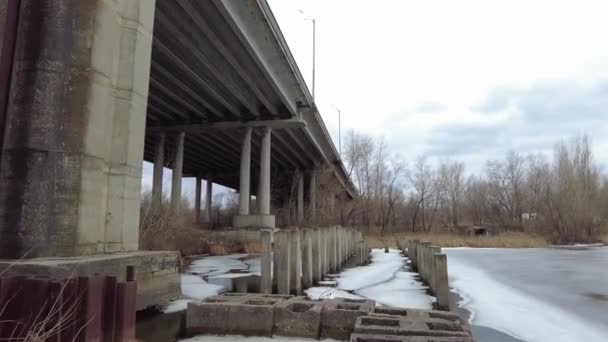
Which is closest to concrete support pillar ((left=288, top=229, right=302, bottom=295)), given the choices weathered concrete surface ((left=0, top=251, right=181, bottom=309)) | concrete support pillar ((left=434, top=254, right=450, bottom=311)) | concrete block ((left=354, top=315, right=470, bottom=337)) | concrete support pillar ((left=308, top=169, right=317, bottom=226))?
weathered concrete surface ((left=0, top=251, right=181, bottom=309))

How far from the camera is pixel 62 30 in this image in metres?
6.54

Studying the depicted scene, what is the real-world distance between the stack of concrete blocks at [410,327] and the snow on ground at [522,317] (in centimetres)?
205

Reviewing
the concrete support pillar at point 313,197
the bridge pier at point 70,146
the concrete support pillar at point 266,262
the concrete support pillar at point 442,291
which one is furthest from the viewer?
the concrete support pillar at point 313,197

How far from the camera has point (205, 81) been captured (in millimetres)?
22734

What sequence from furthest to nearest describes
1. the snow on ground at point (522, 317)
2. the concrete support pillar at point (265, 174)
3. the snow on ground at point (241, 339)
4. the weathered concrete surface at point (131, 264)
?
1. the concrete support pillar at point (265, 174)
2. the snow on ground at point (522, 317)
3. the snow on ground at point (241, 339)
4. the weathered concrete surface at point (131, 264)

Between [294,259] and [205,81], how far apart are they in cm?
1404

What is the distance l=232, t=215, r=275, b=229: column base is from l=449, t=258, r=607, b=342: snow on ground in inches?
678

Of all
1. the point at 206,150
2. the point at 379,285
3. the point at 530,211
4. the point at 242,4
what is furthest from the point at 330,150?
the point at 530,211

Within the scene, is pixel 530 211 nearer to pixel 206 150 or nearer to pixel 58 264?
pixel 206 150

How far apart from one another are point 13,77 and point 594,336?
380 inches

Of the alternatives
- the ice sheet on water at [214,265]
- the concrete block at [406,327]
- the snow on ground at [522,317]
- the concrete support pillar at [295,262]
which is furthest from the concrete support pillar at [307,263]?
the concrete block at [406,327]

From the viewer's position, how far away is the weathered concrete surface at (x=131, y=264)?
5.46 metres

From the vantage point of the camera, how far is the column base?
2838 centimetres

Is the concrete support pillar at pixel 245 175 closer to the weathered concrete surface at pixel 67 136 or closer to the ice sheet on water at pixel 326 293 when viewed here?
the ice sheet on water at pixel 326 293
